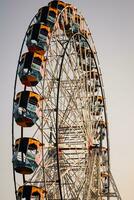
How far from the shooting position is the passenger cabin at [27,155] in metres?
21.2

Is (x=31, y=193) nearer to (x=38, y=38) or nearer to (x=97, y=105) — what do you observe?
(x=38, y=38)

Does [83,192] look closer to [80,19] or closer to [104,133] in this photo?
[104,133]

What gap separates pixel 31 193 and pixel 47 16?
9.22 m

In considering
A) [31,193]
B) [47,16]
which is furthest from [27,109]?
[47,16]

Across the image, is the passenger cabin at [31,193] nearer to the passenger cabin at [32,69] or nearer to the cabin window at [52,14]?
the passenger cabin at [32,69]

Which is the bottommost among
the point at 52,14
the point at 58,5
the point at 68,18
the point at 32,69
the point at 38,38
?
the point at 32,69

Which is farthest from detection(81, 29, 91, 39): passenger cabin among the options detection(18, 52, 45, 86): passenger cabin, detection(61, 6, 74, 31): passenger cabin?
detection(18, 52, 45, 86): passenger cabin

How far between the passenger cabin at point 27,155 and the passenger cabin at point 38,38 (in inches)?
182

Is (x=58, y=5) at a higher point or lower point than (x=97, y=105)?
higher

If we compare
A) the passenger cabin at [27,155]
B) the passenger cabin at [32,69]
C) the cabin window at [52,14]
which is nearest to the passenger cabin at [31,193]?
the passenger cabin at [27,155]

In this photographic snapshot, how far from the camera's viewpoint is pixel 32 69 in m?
22.9

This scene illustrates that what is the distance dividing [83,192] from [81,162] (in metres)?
1.44

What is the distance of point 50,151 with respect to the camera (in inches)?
881

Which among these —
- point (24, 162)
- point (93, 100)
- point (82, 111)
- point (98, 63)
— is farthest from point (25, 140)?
point (98, 63)
